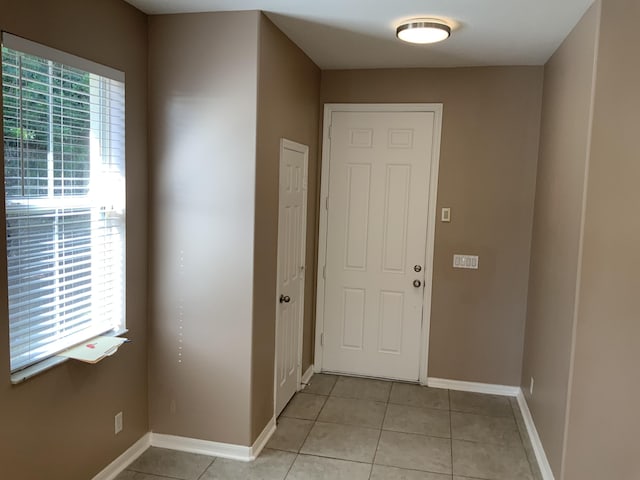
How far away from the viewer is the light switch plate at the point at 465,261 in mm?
4102

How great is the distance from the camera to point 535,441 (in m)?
3.30

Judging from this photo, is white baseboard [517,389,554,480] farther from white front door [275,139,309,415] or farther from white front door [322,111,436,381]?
white front door [275,139,309,415]

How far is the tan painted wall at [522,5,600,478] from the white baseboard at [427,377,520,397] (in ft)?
1.17

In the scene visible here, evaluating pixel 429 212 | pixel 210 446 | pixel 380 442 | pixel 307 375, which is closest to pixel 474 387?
pixel 380 442

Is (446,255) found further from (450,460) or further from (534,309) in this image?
(450,460)

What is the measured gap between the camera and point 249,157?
2.89 meters

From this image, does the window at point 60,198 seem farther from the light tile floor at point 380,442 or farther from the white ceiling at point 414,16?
the light tile floor at point 380,442

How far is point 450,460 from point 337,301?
5.44 feet

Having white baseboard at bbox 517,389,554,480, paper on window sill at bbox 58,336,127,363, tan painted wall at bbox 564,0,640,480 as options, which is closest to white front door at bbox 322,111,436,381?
white baseboard at bbox 517,389,554,480

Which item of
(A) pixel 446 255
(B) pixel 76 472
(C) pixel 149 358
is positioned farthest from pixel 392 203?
(B) pixel 76 472

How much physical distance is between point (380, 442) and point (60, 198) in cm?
243

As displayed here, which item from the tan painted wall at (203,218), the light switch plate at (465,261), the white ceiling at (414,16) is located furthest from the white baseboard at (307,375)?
the white ceiling at (414,16)

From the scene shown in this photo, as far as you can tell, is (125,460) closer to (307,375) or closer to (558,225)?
(307,375)

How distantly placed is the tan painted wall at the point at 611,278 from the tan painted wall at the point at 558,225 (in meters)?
0.07
